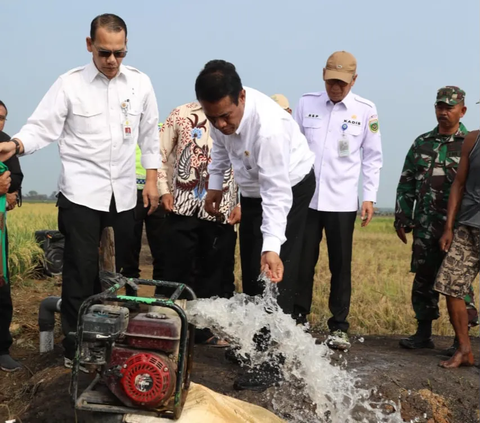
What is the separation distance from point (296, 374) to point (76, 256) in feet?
5.09

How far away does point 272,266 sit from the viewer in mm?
3332

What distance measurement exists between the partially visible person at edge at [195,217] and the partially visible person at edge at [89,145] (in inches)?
24.2

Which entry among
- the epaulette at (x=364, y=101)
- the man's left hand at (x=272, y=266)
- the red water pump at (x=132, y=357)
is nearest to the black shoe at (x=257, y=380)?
the man's left hand at (x=272, y=266)

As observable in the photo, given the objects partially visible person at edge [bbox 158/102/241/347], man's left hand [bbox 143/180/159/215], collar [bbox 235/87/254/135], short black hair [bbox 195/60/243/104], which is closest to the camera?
short black hair [bbox 195/60/243/104]

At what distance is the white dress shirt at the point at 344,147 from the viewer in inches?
201

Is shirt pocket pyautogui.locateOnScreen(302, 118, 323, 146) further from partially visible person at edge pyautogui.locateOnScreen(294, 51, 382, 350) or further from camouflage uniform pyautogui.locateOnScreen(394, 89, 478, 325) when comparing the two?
camouflage uniform pyautogui.locateOnScreen(394, 89, 478, 325)

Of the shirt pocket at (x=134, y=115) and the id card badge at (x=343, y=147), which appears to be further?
the id card badge at (x=343, y=147)

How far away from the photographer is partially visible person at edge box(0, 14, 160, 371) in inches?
162

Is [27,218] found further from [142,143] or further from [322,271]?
[142,143]

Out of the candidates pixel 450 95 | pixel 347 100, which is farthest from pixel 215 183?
pixel 450 95

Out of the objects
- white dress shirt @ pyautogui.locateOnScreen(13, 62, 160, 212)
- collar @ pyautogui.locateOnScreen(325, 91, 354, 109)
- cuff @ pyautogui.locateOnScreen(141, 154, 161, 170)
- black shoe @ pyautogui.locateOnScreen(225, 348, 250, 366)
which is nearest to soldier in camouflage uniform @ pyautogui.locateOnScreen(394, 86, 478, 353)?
collar @ pyautogui.locateOnScreen(325, 91, 354, 109)

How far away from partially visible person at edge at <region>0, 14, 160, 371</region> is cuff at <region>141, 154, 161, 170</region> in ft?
0.79

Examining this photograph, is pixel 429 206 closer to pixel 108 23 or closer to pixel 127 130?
pixel 127 130

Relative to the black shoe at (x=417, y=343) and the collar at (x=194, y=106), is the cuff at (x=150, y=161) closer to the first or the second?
the collar at (x=194, y=106)
